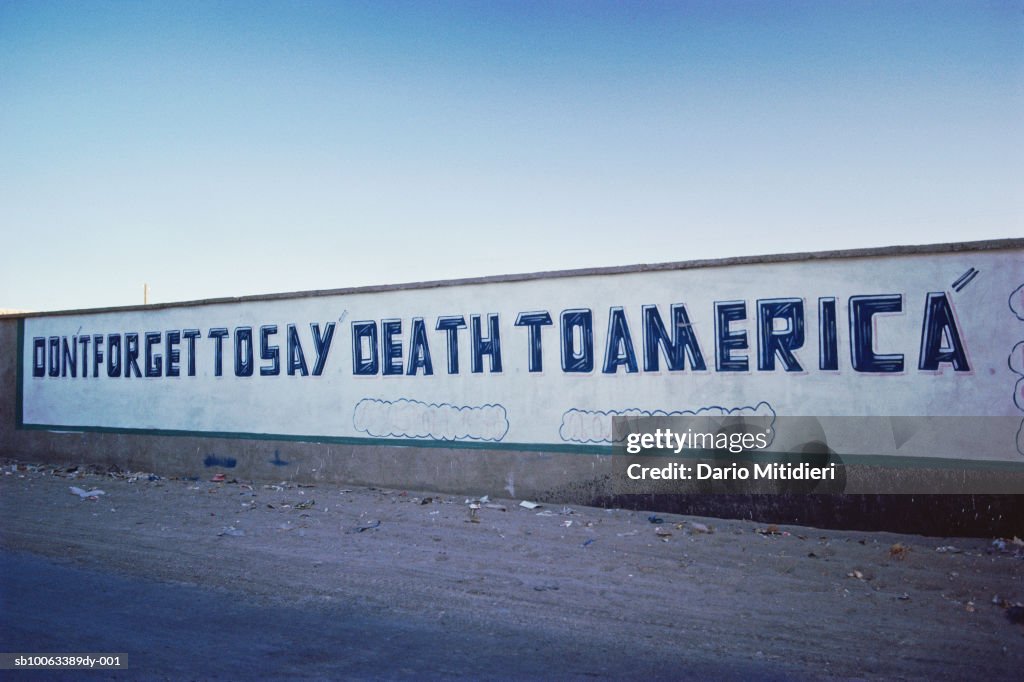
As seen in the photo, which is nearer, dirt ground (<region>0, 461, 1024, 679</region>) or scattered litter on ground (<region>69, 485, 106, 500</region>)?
dirt ground (<region>0, 461, 1024, 679</region>)

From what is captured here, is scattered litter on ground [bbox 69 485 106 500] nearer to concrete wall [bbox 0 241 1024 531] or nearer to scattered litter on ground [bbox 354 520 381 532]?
concrete wall [bbox 0 241 1024 531]

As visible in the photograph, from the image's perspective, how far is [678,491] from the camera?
776 centimetres

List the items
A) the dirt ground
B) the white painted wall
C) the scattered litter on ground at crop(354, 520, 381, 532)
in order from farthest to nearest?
1. the scattered litter on ground at crop(354, 520, 381, 532)
2. the white painted wall
3. the dirt ground

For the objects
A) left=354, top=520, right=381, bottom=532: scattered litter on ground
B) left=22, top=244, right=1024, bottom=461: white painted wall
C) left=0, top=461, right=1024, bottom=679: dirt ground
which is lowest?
left=0, top=461, right=1024, bottom=679: dirt ground

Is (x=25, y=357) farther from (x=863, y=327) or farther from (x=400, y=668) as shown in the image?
(x=863, y=327)

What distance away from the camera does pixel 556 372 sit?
27.8 feet

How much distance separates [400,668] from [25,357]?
12763 millimetres

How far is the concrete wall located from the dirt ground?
0.72 m

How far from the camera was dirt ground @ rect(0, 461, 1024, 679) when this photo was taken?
13.8 feet

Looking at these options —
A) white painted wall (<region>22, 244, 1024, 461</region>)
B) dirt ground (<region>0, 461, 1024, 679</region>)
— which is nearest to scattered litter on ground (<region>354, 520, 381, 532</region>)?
dirt ground (<region>0, 461, 1024, 679</region>)

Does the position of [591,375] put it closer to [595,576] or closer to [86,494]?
[595,576]

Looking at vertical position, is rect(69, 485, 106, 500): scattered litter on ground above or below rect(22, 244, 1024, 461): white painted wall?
below

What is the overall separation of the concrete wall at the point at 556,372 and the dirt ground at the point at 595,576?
2.35 feet

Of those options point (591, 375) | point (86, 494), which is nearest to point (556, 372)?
point (591, 375)
